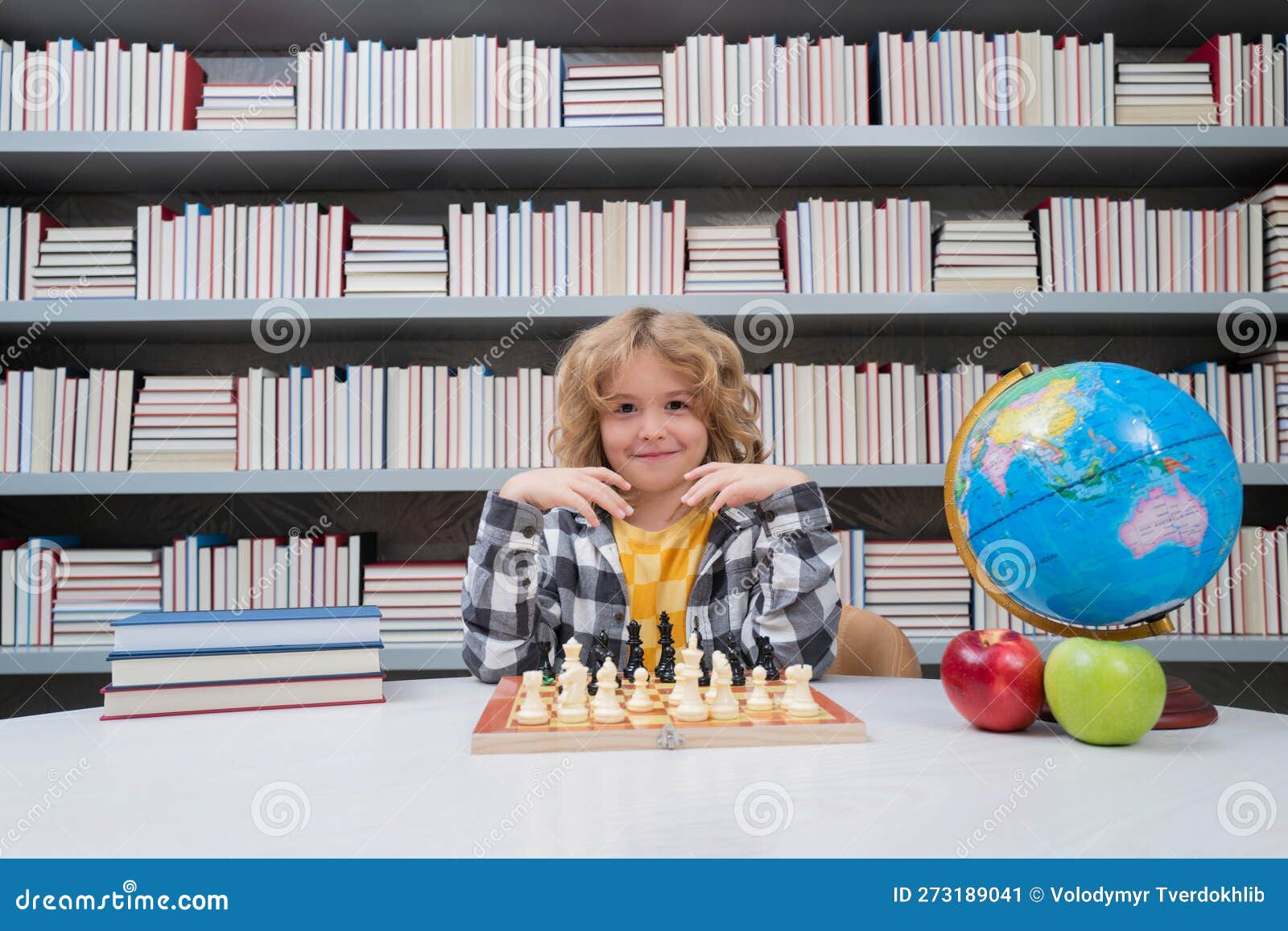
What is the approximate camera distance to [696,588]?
1760 millimetres

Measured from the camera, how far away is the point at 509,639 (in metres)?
1.57

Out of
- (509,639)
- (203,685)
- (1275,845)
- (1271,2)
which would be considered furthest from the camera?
(1271,2)

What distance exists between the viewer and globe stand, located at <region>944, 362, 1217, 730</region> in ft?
3.51

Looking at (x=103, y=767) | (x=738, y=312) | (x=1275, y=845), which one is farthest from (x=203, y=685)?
(x=738, y=312)

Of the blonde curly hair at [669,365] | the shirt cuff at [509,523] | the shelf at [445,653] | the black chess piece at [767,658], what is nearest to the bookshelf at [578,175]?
the shelf at [445,653]

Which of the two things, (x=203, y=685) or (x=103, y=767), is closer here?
(x=103, y=767)

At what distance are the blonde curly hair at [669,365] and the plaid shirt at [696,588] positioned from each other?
18 cm

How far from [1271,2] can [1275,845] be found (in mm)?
2917

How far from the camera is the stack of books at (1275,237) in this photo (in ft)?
8.03

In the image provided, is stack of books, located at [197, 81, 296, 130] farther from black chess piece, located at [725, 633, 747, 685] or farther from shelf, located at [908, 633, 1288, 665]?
shelf, located at [908, 633, 1288, 665]

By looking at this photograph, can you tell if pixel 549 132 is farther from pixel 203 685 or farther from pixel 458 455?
pixel 203 685

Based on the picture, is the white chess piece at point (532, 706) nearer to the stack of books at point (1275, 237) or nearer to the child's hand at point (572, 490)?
the child's hand at point (572, 490)

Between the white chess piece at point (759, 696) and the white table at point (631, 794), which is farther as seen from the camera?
the white chess piece at point (759, 696)

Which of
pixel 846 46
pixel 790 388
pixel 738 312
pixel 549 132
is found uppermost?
pixel 846 46
